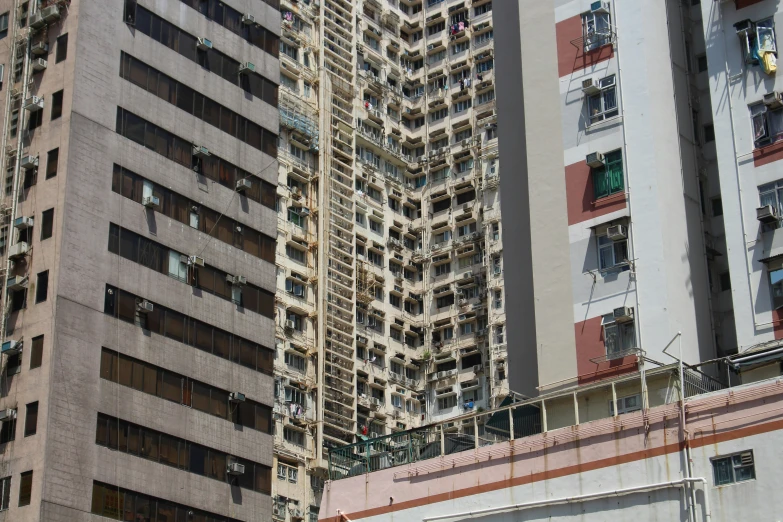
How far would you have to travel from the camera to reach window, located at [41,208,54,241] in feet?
176

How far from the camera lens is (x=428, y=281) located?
9681cm

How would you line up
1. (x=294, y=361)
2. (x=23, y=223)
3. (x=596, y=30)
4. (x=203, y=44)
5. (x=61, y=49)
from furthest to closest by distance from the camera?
(x=294, y=361)
(x=203, y=44)
(x=61, y=49)
(x=23, y=223)
(x=596, y=30)

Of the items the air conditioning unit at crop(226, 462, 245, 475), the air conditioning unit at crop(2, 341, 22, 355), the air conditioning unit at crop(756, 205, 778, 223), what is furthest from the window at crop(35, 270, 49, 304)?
the air conditioning unit at crop(756, 205, 778, 223)

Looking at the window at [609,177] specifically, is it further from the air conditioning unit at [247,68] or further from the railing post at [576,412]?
the air conditioning unit at [247,68]

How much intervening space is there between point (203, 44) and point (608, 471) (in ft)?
107

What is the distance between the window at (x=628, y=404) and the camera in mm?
38125

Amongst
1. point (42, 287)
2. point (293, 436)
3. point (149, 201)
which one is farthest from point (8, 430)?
point (293, 436)

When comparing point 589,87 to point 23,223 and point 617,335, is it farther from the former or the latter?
point 23,223

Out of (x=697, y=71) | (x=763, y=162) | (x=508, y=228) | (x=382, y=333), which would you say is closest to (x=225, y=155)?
(x=508, y=228)

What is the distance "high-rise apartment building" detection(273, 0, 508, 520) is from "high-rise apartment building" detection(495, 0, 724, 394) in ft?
123

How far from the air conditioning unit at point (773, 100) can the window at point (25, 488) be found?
28.4 meters

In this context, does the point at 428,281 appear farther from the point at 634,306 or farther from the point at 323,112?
the point at 634,306

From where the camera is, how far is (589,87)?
44781 mm

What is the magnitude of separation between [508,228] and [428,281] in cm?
4881
